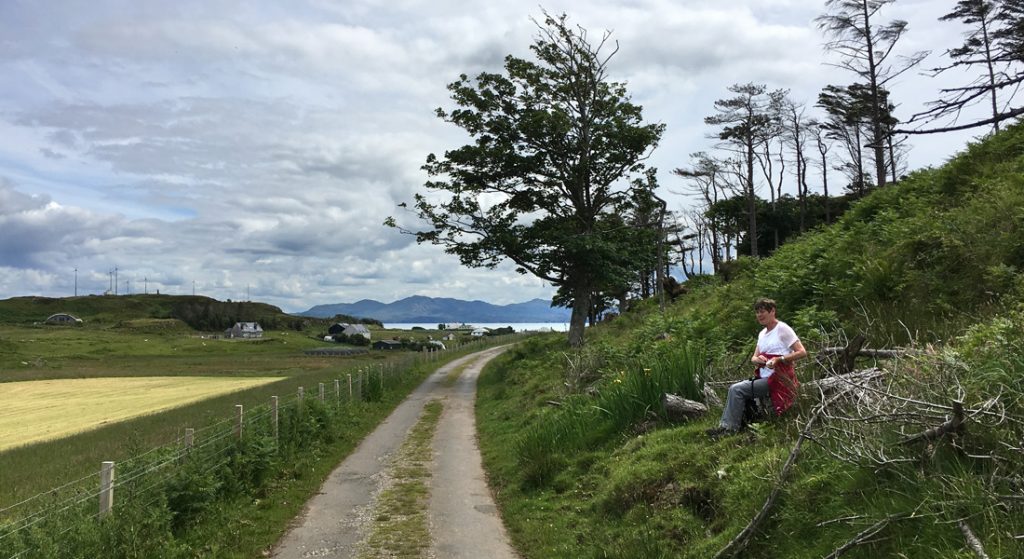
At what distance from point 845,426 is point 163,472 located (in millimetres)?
8674

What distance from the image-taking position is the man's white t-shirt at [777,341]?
21.1 feet

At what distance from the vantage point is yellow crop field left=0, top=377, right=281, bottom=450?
23562mm

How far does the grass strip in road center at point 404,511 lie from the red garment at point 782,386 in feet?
14.6

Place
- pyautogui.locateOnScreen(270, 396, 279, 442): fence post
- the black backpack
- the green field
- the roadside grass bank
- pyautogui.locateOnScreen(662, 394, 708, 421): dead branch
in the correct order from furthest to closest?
the green field < pyautogui.locateOnScreen(270, 396, 279, 442): fence post < pyautogui.locateOnScreen(662, 394, 708, 421): dead branch < the black backpack < the roadside grass bank

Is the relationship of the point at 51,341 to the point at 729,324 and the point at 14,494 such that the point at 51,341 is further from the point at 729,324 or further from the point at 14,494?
the point at 729,324

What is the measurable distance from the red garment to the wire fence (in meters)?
7.44

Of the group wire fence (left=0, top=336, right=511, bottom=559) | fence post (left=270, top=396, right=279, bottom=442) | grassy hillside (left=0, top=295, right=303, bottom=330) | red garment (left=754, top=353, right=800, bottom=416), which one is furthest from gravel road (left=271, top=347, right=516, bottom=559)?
grassy hillside (left=0, top=295, right=303, bottom=330)

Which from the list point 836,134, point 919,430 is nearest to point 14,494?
point 919,430

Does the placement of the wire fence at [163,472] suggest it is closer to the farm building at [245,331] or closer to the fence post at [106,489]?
the fence post at [106,489]

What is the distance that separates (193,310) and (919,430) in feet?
667

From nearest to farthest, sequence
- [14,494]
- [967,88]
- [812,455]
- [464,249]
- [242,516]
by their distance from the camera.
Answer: [812,455] → [967,88] → [242,516] → [14,494] → [464,249]

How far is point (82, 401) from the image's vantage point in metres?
32.7

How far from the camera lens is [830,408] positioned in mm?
5273

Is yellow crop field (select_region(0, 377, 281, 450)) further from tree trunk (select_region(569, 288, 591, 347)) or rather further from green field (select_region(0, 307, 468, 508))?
tree trunk (select_region(569, 288, 591, 347))
